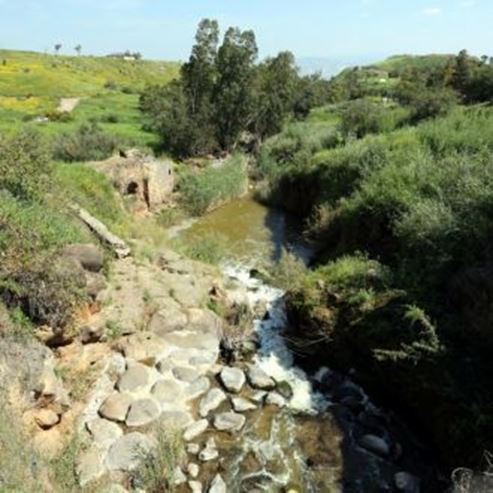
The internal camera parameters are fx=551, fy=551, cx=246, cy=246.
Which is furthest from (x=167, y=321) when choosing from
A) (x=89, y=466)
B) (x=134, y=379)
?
(x=89, y=466)

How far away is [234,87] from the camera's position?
100 ft

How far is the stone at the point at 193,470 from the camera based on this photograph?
8.42 meters

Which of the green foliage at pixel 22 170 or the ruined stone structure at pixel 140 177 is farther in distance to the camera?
the ruined stone structure at pixel 140 177

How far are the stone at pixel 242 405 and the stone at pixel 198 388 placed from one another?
61 cm

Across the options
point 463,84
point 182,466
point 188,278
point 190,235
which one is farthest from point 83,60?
point 182,466

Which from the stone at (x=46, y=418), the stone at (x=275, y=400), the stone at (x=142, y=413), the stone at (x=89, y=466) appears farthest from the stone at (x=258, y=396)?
the stone at (x=46, y=418)

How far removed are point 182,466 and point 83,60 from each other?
9118cm

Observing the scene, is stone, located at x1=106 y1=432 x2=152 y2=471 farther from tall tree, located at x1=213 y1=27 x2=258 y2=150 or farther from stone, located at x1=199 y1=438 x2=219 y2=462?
tall tree, located at x1=213 y1=27 x2=258 y2=150

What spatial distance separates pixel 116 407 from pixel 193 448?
1.56 metres

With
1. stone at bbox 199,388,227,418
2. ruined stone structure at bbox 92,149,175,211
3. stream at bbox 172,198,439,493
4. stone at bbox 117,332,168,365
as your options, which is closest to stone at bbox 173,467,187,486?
stream at bbox 172,198,439,493

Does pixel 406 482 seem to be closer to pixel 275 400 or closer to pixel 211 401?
pixel 275 400

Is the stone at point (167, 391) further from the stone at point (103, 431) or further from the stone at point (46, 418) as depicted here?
the stone at point (46, 418)

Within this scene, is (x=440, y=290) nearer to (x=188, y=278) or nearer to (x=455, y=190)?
(x=455, y=190)

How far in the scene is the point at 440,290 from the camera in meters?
10.6
